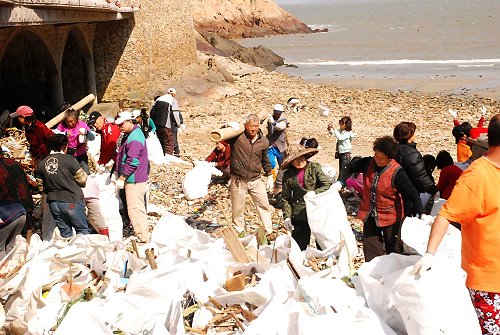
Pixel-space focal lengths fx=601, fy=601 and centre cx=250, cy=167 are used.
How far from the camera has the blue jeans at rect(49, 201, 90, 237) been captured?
5566mm

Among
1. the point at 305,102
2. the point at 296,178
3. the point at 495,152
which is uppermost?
the point at 495,152

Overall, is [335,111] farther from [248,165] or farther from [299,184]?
[299,184]

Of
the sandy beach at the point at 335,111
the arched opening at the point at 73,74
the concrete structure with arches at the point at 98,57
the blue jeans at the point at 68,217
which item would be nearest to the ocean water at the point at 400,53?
the sandy beach at the point at 335,111

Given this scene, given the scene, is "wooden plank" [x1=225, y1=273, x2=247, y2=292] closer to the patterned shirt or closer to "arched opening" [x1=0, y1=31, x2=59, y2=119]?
the patterned shirt

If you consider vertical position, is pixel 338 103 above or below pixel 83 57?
→ below

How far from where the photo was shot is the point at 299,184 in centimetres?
530

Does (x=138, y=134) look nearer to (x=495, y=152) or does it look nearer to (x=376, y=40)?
(x=495, y=152)

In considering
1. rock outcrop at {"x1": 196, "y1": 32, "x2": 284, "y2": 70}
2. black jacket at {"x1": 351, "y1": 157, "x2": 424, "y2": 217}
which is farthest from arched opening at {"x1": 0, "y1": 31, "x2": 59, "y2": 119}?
rock outcrop at {"x1": 196, "y1": 32, "x2": 284, "y2": 70}

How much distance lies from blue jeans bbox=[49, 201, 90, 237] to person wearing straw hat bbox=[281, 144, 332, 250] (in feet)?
6.29

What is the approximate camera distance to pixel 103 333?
11.8 feet

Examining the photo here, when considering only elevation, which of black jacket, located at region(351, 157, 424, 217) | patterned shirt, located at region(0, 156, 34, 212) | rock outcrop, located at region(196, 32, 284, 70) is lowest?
rock outcrop, located at region(196, 32, 284, 70)

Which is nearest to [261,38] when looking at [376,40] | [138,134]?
[376,40]

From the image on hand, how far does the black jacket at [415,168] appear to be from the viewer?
4.88 m

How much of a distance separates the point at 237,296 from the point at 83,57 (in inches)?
526
